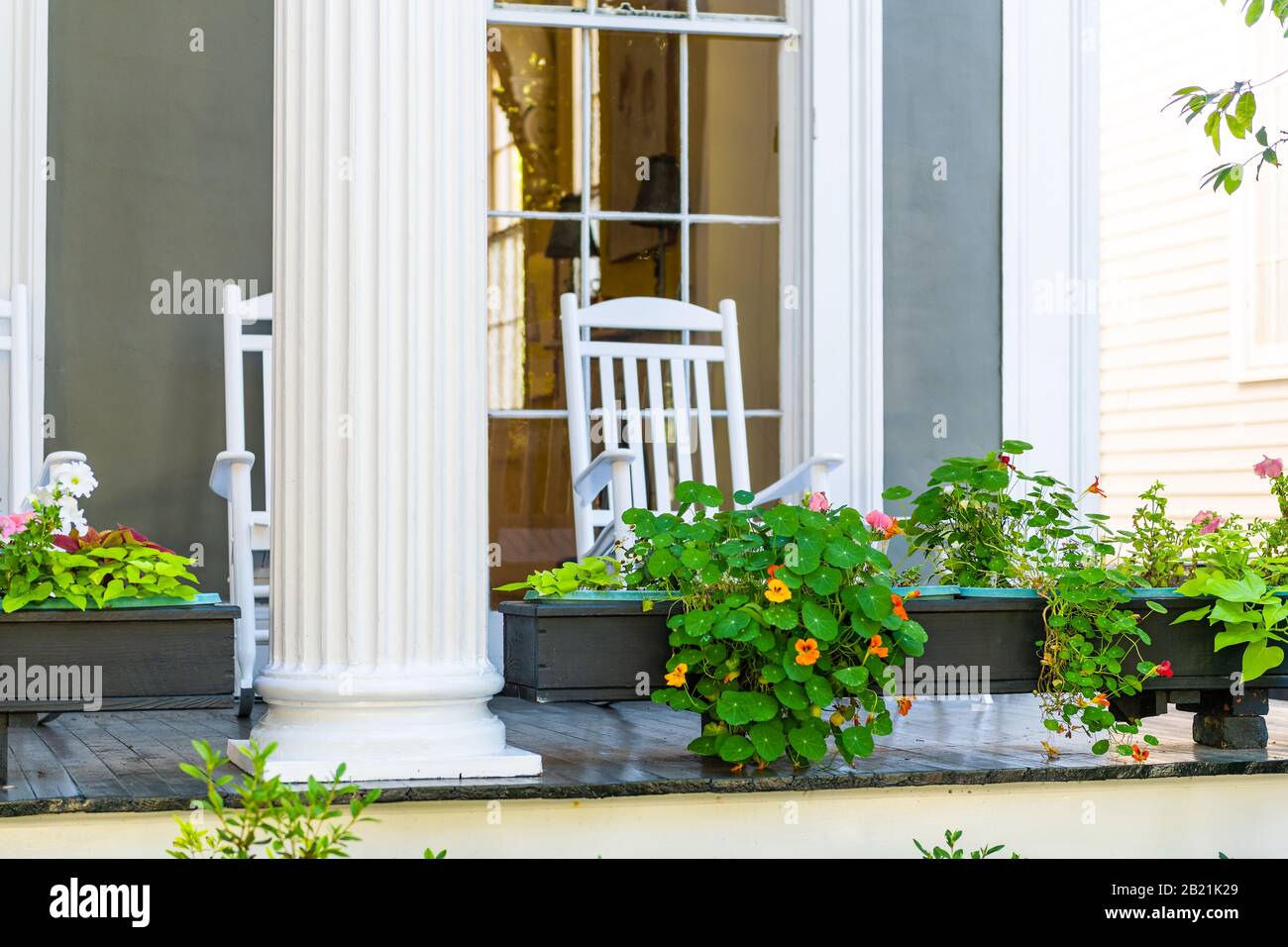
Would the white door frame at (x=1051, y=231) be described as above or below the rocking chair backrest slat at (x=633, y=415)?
above

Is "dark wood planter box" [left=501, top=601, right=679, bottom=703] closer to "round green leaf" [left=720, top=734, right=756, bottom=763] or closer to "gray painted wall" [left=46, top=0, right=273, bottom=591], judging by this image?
"round green leaf" [left=720, top=734, right=756, bottom=763]

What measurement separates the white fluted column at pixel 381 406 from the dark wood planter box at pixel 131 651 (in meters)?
0.10

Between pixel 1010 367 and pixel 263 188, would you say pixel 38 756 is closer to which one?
pixel 263 188

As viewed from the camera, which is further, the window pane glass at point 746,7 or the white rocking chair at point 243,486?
the window pane glass at point 746,7

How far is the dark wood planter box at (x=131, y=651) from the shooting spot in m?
2.07

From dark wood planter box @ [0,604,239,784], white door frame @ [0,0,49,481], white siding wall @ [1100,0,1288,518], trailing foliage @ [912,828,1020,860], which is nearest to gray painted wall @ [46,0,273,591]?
white door frame @ [0,0,49,481]

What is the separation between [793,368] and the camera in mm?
3861

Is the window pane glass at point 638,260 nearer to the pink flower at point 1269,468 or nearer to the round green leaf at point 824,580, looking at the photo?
the pink flower at point 1269,468

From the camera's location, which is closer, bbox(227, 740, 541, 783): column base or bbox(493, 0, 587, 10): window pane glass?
bbox(227, 740, 541, 783): column base

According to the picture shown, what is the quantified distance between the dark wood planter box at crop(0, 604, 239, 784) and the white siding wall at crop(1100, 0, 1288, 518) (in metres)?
4.57

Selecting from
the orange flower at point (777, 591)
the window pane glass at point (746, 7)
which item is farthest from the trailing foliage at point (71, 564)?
the window pane glass at point (746, 7)

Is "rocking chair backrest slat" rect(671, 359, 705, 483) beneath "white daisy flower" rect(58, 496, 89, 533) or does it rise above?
above

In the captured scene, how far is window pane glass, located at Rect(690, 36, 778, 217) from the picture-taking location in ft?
12.9
